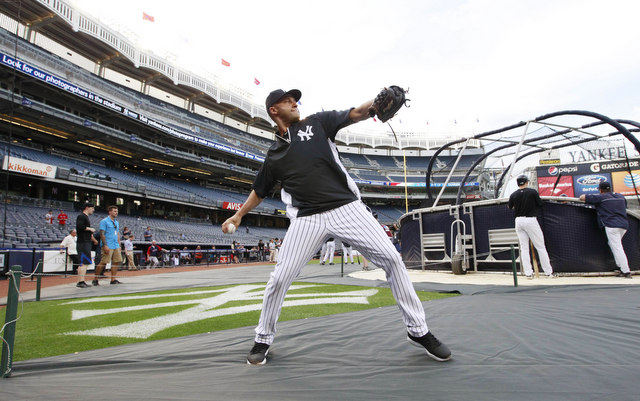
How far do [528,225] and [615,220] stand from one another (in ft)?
4.76

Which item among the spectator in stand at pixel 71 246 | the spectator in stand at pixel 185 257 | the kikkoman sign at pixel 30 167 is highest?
the kikkoman sign at pixel 30 167

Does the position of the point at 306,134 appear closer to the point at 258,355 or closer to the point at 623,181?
the point at 258,355

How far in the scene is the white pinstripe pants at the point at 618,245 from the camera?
589cm

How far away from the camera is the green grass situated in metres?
2.65

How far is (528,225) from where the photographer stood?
603 centimetres

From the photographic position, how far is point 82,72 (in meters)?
26.0

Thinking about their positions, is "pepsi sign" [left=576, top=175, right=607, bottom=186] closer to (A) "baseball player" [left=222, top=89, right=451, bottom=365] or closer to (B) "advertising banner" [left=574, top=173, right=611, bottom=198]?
(B) "advertising banner" [left=574, top=173, right=611, bottom=198]

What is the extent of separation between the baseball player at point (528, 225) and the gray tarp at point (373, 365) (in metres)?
3.12

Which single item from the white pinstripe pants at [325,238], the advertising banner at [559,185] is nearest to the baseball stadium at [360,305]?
the white pinstripe pants at [325,238]

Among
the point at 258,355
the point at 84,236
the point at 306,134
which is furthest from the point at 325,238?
the point at 84,236

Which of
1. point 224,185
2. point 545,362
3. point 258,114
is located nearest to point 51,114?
point 224,185

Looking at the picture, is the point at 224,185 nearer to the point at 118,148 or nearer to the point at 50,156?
the point at 118,148

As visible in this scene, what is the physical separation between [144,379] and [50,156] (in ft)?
96.3

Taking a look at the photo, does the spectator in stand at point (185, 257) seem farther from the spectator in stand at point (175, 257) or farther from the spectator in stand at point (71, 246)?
the spectator in stand at point (71, 246)
